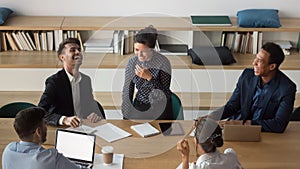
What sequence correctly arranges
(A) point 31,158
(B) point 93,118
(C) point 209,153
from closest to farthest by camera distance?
(A) point 31,158 < (C) point 209,153 < (B) point 93,118

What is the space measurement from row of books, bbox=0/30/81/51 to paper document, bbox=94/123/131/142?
1.68 metres

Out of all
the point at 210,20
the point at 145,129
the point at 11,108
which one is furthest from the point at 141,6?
the point at 145,129

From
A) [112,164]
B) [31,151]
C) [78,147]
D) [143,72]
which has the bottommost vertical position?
[112,164]

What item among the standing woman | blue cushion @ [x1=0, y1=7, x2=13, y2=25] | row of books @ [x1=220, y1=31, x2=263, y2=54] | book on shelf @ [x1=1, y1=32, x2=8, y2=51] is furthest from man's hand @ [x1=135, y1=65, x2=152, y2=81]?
book on shelf @ [x1=1, y1=32, x2=8, y2=51]

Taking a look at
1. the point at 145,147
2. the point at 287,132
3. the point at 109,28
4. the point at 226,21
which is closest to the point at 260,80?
the point at 287,132

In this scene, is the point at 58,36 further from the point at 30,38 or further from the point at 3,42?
the point at 3,42

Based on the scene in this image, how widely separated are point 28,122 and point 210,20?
8.37 ft

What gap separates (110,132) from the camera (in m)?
3.42

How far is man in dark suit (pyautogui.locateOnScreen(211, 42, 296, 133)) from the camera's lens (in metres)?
3.48

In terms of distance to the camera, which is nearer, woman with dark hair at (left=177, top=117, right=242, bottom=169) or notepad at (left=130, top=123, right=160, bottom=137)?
woman with dark hair at (left=177, top=117, right=242, bottom=169)

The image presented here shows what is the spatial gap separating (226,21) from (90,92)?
1.58 m

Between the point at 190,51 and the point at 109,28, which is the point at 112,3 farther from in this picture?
the point at 190,51

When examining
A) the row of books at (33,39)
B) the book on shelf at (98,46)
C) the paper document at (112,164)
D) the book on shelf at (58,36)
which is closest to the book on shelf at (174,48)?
the book on shelf at (98,46)

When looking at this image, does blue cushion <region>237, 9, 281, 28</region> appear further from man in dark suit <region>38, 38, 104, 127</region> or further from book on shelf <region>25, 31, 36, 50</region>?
book on shelf <region>25, 31, 36, 50</region>
